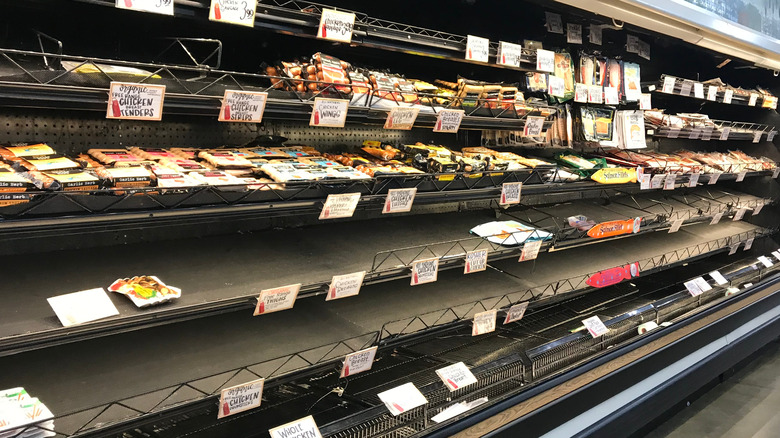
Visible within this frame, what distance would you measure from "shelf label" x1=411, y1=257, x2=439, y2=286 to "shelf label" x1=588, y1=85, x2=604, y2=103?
151 centimetres

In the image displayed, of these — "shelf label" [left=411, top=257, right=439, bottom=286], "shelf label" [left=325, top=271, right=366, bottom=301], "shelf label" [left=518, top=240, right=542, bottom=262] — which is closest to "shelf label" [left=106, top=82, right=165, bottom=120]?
"shelf label" [left=325, top=271, right=366, bottom=301]

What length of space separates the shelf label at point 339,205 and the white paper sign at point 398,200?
141mm

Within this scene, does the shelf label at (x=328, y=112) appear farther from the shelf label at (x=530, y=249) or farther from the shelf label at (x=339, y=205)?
the shelf label at (x=530, y=249)

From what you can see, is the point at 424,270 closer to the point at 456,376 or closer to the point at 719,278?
the point at 456,376

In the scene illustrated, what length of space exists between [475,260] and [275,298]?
85 centimetres

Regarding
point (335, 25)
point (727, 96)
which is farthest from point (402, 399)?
point (727, 96)

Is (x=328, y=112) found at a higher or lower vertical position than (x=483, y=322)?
higher

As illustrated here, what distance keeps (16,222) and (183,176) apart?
406 mm

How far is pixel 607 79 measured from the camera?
3.15 m

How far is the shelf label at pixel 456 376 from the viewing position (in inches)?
78.3

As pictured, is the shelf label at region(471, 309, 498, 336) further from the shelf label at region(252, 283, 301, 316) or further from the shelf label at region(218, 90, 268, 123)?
the shelf label at region(218, 90, 268, 123)

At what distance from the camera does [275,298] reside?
5.07ft

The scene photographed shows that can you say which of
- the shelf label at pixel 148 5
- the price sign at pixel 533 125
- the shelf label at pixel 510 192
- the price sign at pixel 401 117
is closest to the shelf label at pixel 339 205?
the price sign at pixel 401 117

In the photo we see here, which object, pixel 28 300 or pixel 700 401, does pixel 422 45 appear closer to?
pixel 28 300
